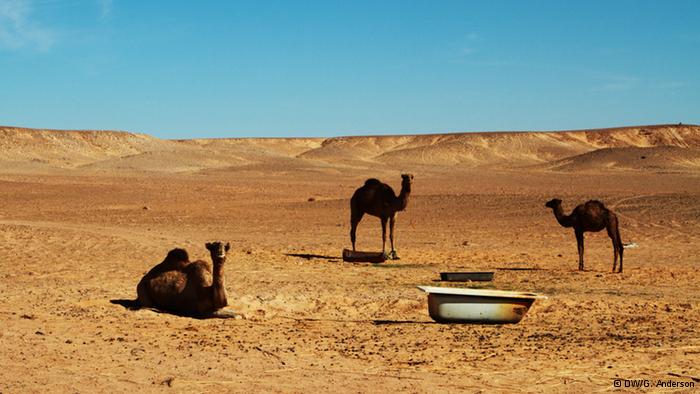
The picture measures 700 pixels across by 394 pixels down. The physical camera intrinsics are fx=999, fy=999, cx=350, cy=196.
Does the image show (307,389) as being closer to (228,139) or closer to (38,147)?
(38,147)

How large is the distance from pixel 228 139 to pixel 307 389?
476 ft

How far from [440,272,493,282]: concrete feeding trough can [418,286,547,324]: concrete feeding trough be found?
372 centimetres

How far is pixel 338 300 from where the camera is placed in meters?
13.7

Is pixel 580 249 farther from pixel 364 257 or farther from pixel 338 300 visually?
pixel 338 300

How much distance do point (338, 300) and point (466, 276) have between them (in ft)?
8.37

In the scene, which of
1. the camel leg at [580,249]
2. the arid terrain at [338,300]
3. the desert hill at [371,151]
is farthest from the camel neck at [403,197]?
the desert hill at [371,151]

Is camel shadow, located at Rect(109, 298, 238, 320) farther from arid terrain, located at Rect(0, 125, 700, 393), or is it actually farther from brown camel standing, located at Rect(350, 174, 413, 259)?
brown camel standing, located at Rect(350, 174, 413, 259)

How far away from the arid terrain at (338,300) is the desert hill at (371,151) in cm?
4296

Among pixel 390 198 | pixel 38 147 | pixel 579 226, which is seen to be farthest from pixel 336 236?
pixel 38 147

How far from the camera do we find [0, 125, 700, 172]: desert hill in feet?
267

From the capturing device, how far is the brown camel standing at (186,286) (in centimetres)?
1205

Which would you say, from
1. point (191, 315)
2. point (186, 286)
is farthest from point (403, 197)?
point (191, 315)

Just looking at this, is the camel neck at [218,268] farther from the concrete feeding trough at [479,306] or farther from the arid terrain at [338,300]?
the concrete feeding trough at [479,306]

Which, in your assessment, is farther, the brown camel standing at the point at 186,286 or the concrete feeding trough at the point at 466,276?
the concrete feeding trough at the point at 466,276
